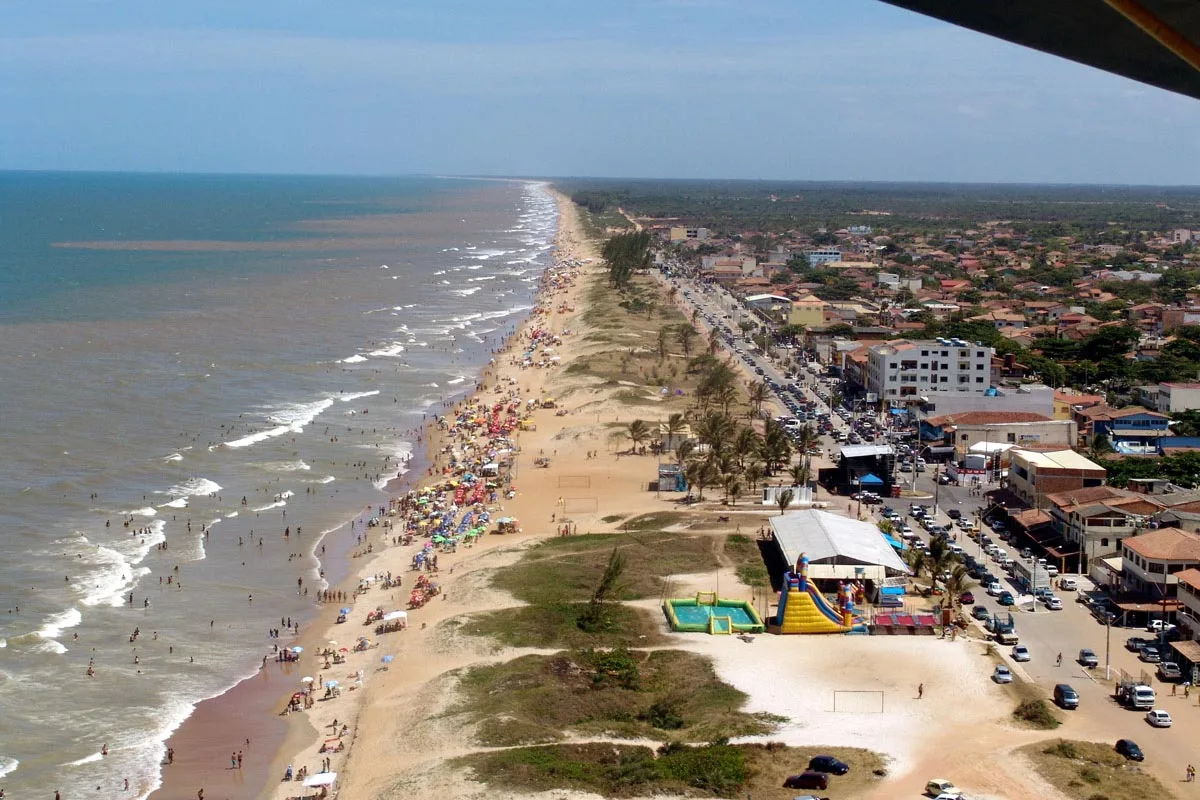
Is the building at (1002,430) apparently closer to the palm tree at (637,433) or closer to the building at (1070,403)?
the building at (1070,403)

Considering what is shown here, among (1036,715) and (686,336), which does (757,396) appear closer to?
(686,336)

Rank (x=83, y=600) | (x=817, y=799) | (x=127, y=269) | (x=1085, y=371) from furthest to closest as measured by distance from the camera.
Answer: (x=127, y=269) → (x=1085, y=371) → (x=83, y=600) → (x=817, y=799)

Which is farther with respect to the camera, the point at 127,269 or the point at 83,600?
the point at 127,269

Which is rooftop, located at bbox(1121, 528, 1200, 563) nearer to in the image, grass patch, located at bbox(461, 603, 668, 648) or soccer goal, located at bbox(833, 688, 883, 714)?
soccer goal, located at bbox(833, 688, 883, 714)

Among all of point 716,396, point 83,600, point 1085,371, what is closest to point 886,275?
point 1085,371

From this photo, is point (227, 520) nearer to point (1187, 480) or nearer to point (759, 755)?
point (759, 755)

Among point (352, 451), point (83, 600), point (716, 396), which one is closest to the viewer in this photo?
point (83, 600)

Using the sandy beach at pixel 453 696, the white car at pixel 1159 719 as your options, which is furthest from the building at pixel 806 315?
the white car at pixel 1159 719
